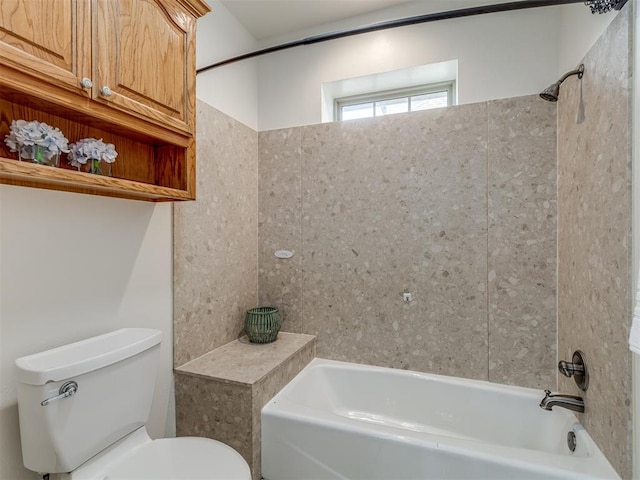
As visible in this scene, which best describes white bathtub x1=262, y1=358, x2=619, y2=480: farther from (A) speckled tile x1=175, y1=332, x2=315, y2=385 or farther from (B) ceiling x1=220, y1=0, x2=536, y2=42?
(B) ceiling x1=220, y1=0, x2=536, y2=42

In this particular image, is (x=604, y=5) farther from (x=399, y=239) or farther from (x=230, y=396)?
(x=230, y=396)

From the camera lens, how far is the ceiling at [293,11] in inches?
80.3

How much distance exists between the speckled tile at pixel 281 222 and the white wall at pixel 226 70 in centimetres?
27

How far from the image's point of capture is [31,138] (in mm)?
968

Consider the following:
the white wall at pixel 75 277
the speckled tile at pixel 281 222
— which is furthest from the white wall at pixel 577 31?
the white wall at pixel 75 277

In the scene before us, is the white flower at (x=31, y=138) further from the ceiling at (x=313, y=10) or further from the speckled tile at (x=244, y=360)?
the ceiling at (x=313, y=10)

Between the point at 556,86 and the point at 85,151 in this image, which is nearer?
the point at 85,151

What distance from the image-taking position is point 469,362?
1.96 meters

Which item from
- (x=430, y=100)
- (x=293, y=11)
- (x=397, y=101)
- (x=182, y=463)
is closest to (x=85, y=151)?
(x=182, y=463)

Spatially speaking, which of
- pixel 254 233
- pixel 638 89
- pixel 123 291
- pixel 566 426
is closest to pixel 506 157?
pixel 638 89

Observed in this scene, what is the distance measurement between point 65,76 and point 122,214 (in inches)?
25.0

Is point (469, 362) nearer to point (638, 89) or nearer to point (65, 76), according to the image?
point (638, 89)

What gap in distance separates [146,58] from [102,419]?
4.34ft

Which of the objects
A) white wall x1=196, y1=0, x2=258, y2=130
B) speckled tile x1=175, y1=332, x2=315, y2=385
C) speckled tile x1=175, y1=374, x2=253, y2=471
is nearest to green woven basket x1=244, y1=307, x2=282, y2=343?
speckled tile x1=175, y1=332, x2=315, y2=385
